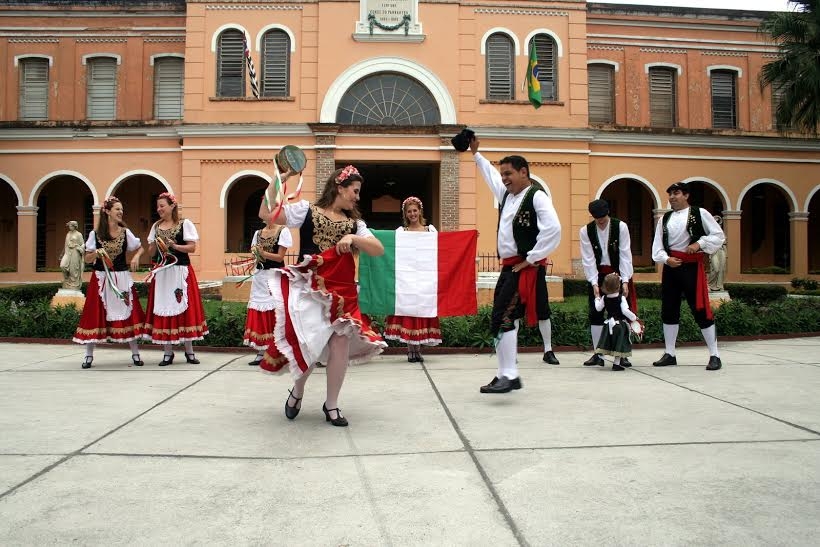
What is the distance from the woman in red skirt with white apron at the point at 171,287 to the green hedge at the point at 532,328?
1.69 m

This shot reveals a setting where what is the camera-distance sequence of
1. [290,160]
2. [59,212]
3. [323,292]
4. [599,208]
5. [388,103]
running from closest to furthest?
[290,160], [323,292], [599,208], [388,103], [59,212]

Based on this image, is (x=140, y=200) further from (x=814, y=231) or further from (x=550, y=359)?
(x=814, y=231)

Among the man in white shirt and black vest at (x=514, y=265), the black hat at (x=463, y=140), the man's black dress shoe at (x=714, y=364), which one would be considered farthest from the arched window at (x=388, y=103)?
the black hat at (x=463, y=140)

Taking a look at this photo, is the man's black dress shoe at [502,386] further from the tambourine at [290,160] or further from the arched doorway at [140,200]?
the arched doorway at [140,200]

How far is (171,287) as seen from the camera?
780 cm

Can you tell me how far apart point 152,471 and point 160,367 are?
14.5ft

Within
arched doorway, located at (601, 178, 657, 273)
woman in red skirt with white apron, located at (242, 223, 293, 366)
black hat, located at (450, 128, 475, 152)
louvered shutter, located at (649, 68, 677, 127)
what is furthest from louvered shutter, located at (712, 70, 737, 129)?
black hat, located at (450, 128, 475, 152)

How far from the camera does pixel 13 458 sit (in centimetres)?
363

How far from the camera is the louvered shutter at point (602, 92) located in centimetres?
2375

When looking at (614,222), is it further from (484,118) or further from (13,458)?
(484,118)

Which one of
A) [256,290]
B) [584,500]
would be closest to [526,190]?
[584,500]

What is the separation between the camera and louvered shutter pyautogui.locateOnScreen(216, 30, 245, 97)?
67.3ft

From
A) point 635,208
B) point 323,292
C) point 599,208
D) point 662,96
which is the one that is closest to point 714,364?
point 599,208

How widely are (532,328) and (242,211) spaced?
55.1 ft
